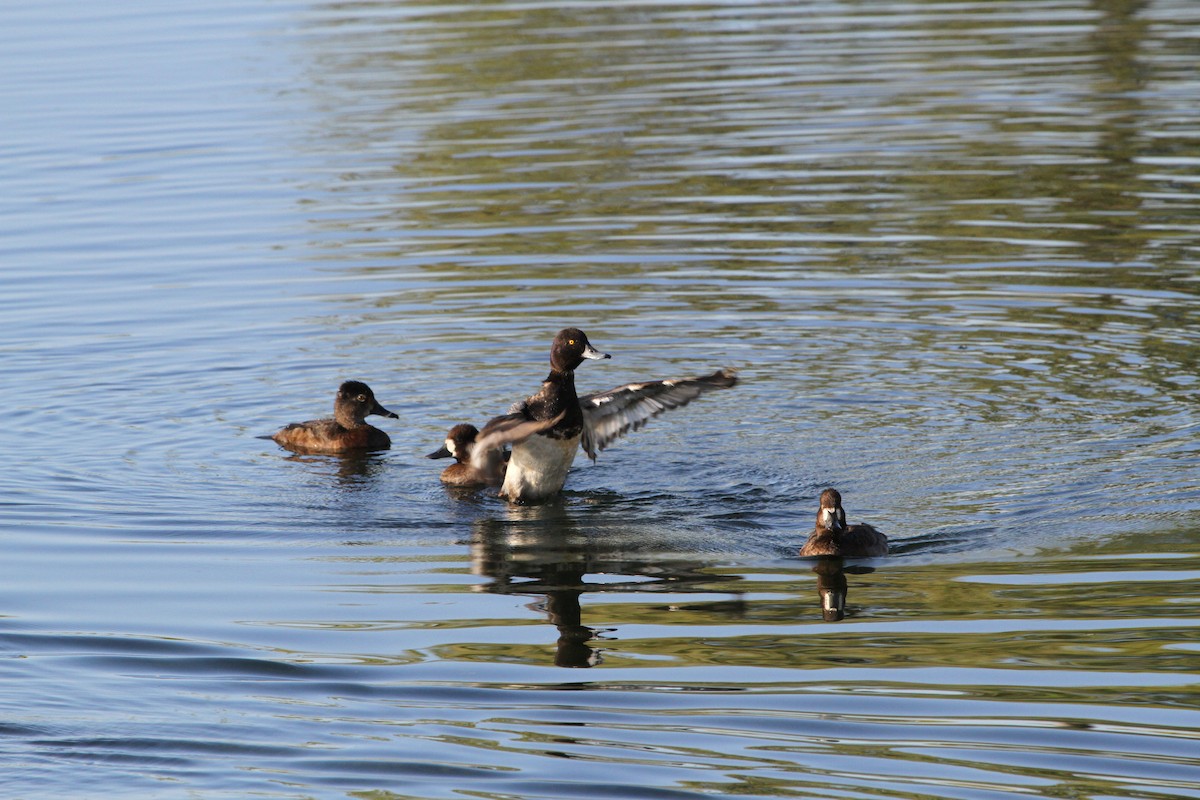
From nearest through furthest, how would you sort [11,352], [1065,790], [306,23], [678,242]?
[1065,790], [11,352], [678,242], [306,23]

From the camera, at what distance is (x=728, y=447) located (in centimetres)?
1170

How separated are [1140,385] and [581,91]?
1556 cm

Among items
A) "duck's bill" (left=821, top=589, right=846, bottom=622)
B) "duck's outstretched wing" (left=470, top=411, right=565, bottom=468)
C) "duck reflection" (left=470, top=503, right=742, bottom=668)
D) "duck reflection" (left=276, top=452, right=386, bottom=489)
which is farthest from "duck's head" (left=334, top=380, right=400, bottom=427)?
"duck's bill" (left=821, top=589, right=846, bottom=622)

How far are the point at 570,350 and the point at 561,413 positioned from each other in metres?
0.43

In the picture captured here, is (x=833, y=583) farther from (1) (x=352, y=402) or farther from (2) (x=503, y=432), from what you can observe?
(1) (x=352, y=402)

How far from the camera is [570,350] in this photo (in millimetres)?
11117

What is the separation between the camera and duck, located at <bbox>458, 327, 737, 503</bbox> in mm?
10969

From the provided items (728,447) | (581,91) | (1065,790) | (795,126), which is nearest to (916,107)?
(795,126)

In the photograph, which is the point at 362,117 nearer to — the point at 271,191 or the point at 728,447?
the point at 271,191

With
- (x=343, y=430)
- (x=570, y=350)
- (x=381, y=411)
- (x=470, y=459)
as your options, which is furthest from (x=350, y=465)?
(x=570, y=350)

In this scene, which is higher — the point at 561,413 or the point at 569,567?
the point at 561,413

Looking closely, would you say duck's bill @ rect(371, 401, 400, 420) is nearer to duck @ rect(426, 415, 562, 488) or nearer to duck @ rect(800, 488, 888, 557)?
duck @ rect(426, 415, 562, 488)

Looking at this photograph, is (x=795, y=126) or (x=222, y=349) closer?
(x=222, y=349)

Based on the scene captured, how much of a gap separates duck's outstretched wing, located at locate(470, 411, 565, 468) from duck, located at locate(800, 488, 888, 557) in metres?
1.86
